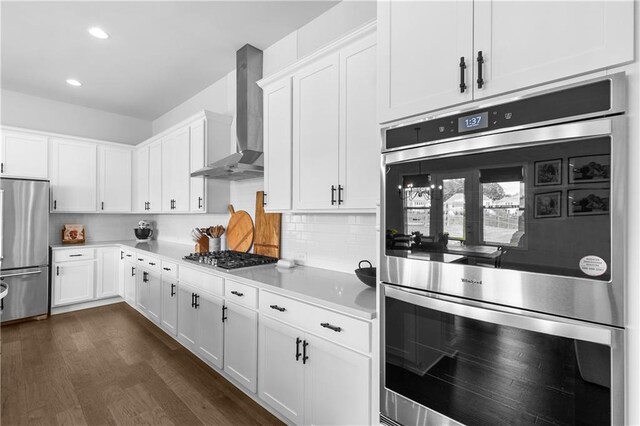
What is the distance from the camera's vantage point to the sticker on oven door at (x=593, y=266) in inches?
36.1

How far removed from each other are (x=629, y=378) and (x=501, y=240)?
A: 492mm

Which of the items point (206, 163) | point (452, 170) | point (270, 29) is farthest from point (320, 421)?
point (270, 29)

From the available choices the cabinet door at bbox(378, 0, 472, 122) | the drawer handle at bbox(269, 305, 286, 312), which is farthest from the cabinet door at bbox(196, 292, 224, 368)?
the cabinet door at bbox(378, 0, 472, 122)

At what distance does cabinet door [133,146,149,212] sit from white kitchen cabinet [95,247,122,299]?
757mm

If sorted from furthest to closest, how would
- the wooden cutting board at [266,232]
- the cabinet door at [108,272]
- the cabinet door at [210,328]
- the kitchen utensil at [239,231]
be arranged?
1. the cabinet door at [108,272]
2. the kitchen utensil at [239,231]
3. the wooden cutting board at [266,232]
4. the cabinet door at [210,328]

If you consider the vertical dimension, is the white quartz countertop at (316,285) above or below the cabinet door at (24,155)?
below

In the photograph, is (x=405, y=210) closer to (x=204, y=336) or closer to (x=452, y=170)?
(x=452, y=170)

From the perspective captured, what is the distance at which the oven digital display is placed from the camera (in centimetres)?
113

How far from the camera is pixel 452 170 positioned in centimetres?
121

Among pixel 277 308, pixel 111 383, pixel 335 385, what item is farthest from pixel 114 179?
pixel 335 385

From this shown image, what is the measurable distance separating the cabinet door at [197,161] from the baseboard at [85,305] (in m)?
2.37

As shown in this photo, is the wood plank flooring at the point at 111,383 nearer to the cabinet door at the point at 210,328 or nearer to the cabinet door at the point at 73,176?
the cabinet door at the point at 210,328

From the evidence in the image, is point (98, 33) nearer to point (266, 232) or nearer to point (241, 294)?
point (266, 232)

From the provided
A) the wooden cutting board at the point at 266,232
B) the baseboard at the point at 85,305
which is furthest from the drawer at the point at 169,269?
the baseboard at the point at 85,305
